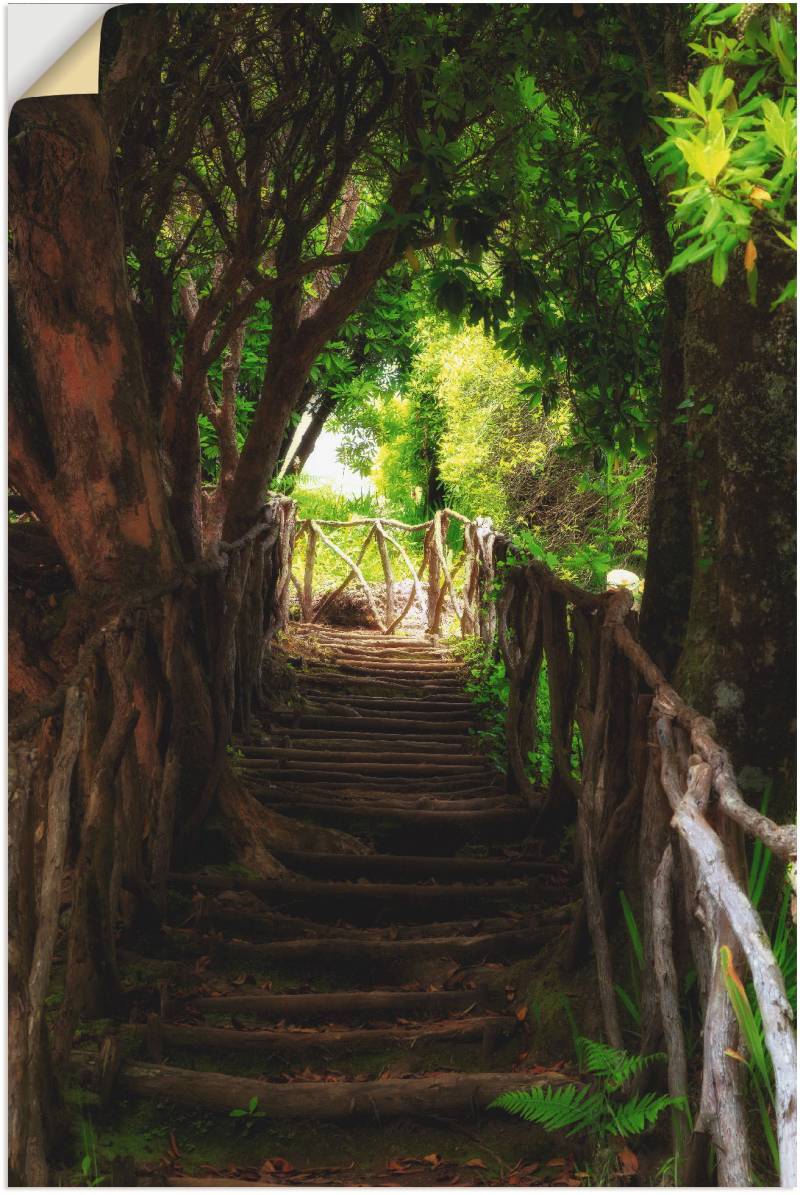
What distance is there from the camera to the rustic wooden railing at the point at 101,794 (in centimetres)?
180

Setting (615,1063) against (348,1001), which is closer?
(615,1063)

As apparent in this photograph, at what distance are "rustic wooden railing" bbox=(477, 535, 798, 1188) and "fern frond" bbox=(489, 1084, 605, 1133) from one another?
0.18 meters

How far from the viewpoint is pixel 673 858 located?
2.02 meters

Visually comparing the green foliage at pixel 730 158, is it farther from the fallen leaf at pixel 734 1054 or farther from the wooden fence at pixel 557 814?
the fallen leaf at pixel 734 1054

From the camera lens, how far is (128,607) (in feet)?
9.93

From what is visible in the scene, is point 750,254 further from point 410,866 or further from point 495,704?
point 495,704

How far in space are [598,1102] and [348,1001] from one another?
1.01 meters

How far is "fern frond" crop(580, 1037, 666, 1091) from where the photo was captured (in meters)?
2.02

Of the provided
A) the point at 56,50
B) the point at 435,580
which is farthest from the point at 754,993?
the point at 435,580

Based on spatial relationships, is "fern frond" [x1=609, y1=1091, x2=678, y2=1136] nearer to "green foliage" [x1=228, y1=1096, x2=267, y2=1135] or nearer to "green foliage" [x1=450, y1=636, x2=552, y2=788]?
"green foliage" [x1=228, y1=1096, x2=267, y2=1135]

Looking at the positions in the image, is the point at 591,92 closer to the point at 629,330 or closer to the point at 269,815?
the point at 629,330

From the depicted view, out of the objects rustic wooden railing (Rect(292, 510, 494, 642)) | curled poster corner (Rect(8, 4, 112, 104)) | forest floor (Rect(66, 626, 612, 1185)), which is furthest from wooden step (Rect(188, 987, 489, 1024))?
rustic wooden railing (Rect(292, 510, 494, 642))

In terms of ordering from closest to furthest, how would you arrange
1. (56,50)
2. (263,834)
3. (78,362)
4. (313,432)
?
(56,50)
(78,362)
(263,834)
(313,432)

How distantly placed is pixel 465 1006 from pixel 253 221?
3540 mm
